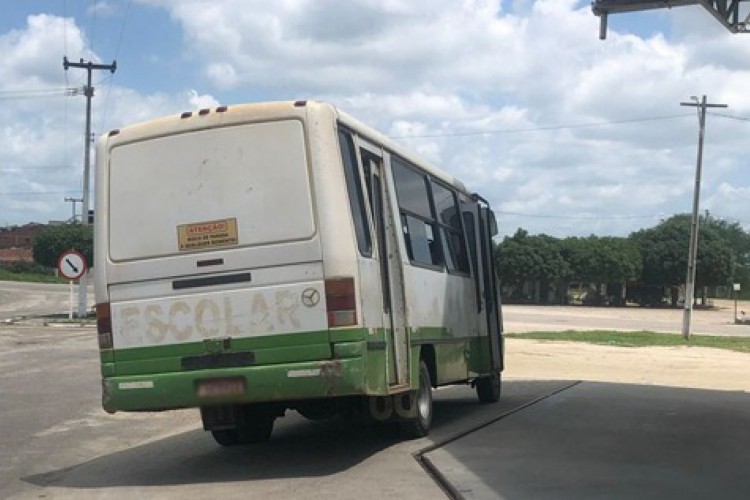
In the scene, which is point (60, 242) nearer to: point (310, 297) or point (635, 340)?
point (635, 340)

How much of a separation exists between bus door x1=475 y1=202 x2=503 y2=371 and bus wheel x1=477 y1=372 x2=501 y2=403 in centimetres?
17

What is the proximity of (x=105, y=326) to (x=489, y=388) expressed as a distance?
7173 mm

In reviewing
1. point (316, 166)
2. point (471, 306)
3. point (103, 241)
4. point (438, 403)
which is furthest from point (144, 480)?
point (438, 403)

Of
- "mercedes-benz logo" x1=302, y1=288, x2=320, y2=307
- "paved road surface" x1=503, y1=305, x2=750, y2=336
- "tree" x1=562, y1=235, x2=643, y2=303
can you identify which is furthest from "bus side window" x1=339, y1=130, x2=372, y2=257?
"tree" x1=562, y1=235, x2=643, y2=303

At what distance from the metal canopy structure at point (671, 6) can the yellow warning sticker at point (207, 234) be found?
5780 millimetres

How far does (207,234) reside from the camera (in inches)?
324

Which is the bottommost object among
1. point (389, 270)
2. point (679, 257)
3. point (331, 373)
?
point (331, 373)

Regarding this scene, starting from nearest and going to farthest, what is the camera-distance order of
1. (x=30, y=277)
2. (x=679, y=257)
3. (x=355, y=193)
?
1. (x=355, y=193)
2. (x=679, y=257)
3. (x=30, y=277)

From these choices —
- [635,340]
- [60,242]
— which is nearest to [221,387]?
[635,340]

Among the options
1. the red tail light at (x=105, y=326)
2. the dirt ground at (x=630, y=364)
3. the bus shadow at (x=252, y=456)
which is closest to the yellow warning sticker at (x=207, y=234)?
the red tail light at (x=105, y=326)

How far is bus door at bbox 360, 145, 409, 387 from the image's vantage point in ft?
28.6

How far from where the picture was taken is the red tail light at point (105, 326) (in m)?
8.41

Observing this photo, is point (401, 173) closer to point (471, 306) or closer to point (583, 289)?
point (471, 306)

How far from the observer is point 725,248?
84500mm
